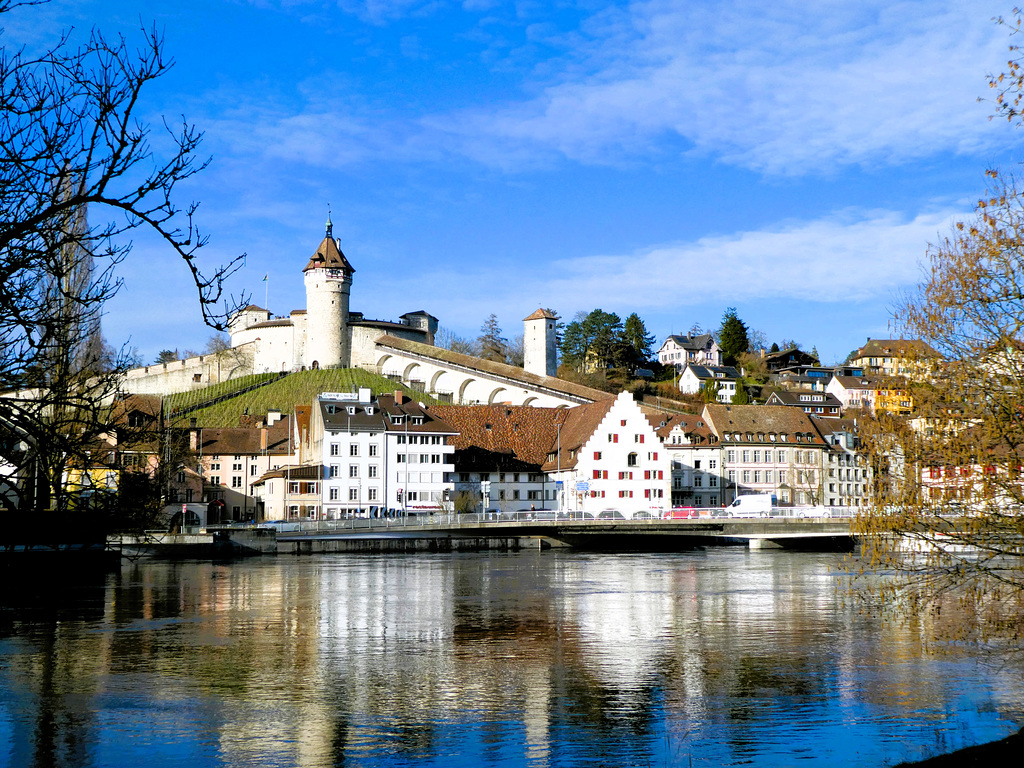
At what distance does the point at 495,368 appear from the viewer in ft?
384

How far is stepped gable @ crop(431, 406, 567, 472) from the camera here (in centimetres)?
8300

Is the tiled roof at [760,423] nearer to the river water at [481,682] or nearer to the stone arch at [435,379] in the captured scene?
the stone arch at [435,379]

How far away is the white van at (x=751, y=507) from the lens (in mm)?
66875

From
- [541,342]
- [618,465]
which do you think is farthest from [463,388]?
[618,465]

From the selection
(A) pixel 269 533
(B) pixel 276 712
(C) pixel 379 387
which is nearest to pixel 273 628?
(B) pixel 276 712

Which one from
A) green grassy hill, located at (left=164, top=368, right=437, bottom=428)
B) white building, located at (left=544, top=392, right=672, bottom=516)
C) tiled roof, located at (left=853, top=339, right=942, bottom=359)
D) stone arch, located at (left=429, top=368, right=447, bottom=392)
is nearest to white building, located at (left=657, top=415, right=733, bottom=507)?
white building, located at (left=544, top=392, right=672, bottom=516)

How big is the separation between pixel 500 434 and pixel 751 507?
23015mm

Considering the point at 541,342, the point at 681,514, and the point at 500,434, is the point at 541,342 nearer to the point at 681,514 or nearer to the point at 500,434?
the point at 500,434

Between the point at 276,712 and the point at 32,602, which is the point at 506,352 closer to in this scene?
the point at 32,602

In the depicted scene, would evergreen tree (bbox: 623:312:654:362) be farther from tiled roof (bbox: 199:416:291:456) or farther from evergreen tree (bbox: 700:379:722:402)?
tiled roof (bbox: 199:416:291:456)

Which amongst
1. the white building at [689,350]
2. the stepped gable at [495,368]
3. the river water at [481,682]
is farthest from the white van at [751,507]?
the white building at [689,350]

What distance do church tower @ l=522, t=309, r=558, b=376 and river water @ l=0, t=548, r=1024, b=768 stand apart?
95.3m

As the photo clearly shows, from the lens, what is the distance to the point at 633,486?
82.0 metres

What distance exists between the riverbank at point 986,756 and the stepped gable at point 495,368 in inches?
3663
